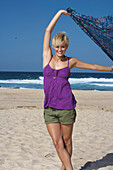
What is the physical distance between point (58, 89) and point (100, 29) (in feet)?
5.30

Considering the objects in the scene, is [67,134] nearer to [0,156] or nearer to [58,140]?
[58,140]

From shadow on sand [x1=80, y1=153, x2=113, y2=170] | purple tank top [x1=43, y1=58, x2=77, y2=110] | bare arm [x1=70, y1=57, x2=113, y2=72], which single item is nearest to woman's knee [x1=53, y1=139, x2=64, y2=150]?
purple tank top [x1=43, y1=58, x2=77, y2=110]

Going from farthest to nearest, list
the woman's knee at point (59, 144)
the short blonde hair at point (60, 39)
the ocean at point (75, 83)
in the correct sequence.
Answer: the ocean at point (75, 83)
the woman's knee at point (59, 144)
the short blonde hair at point (60, 39)

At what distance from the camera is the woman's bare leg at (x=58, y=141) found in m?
2.96

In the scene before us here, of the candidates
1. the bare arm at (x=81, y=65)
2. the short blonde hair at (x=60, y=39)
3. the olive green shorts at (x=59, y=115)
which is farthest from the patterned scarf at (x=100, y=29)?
the olive green shorts at (x=59, y=115)

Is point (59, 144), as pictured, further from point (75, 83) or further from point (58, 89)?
point (75, 83)

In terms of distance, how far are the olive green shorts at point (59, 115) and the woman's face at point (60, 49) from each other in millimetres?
680

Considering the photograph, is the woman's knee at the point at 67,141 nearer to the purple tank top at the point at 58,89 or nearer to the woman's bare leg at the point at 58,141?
the woman's bare leg at the point at 58,141

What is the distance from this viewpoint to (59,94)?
289 centimetres

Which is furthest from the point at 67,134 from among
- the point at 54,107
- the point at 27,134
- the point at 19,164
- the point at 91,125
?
the point at 91,125

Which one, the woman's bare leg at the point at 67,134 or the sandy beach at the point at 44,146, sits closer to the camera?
the woman's bare leg at the point at 67,134

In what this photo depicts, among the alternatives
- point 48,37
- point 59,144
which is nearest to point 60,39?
point 48,37

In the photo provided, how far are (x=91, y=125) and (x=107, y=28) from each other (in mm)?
4150

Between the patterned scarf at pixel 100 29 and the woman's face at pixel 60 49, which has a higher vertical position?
the patterned scarf at pixel 100 29
